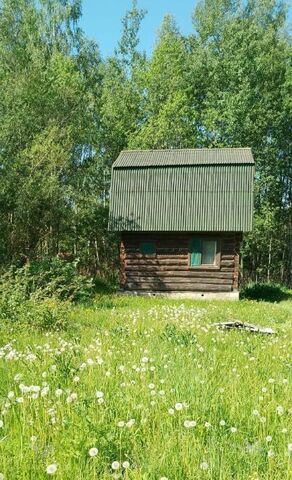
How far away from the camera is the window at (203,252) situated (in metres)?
21.0

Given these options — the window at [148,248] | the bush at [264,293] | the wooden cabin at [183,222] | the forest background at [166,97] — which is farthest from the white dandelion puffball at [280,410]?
the forest background at [166,97]

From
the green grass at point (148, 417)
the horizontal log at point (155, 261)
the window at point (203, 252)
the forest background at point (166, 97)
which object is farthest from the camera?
the forest background at point (166, 97)

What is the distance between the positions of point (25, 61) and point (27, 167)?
503 inches

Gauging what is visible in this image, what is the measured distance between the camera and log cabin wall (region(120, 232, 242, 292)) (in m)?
20.7

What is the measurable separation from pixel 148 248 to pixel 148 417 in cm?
1798

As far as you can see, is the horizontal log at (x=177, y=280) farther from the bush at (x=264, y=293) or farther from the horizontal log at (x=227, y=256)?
the bush at (x=264, y=293)

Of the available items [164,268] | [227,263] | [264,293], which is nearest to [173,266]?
[164,268]

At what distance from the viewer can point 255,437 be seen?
138 inches

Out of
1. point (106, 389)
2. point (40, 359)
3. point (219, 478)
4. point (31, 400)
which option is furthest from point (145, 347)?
point (219, 478)

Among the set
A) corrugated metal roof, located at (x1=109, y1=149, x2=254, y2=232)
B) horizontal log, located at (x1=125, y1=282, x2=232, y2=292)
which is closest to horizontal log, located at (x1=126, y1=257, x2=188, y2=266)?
horizontal log, located at (x1=125, y1=282, x2=232, y2=292)

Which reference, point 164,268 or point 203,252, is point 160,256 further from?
point 203,252

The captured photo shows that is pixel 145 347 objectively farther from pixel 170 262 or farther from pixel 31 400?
pixel 170 262

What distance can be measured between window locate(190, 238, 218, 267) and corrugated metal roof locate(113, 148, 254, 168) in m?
3.77

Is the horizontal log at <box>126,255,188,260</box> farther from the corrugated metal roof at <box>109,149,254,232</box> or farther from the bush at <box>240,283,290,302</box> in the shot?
the bush at <box>240,283,290,302</box>
